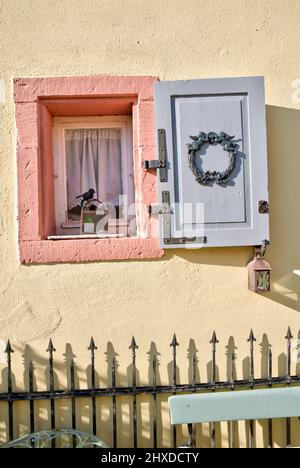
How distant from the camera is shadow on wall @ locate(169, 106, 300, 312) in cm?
340

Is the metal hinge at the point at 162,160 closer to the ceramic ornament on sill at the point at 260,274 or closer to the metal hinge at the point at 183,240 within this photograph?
the metal hinge at the point at 183,240

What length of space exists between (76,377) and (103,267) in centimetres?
84

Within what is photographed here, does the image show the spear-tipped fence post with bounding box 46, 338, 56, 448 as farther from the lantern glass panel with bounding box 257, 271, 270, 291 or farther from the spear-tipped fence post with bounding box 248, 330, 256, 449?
the lantern glass panel with bounding box 257, 271, 270, 291

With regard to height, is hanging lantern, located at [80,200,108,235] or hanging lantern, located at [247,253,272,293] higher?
hanging lantern, located at [80,200,108,235]

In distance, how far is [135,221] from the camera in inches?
140

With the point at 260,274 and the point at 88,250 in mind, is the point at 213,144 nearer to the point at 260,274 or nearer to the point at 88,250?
the point at 260,274

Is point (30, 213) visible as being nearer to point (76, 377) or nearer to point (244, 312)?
point (76, 377)

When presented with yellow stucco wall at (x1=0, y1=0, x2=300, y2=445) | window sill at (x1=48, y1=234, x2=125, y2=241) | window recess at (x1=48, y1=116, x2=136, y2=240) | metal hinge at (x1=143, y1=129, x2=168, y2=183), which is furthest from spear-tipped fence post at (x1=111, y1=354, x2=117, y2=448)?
metal hinge at (x1=143, y1=129, x2=168, y2=183)

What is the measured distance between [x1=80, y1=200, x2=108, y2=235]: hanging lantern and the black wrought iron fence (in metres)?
0.91

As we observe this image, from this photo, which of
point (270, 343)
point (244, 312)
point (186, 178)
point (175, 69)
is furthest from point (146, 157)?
point (270, 343)

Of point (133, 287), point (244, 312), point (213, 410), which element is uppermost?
point (133, 287)

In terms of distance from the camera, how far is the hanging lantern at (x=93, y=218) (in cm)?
355

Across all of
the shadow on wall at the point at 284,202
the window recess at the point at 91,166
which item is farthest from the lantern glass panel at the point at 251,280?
the window recess at the point at 91,166

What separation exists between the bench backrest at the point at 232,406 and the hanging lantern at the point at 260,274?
0.71 metres
